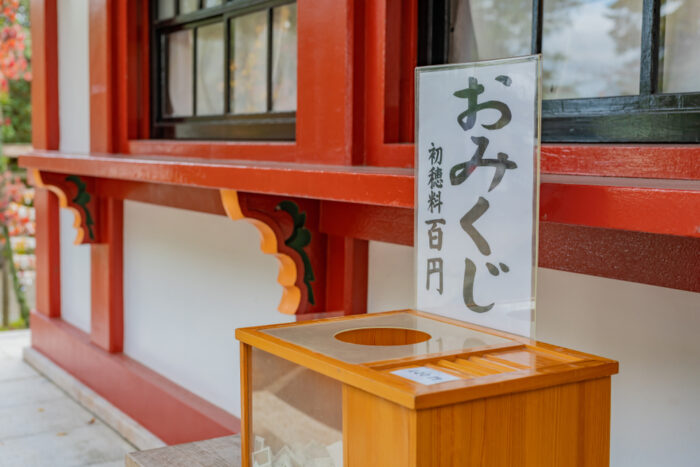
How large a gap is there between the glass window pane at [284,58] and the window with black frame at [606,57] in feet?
2.77

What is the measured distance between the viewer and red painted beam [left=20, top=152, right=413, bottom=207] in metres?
A: 1.80

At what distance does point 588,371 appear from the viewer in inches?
50.0

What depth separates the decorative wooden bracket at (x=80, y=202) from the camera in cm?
414

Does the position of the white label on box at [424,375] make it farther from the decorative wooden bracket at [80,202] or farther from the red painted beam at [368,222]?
the decorative wooden bracket at [80,202]

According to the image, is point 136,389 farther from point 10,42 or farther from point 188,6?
point 10,42

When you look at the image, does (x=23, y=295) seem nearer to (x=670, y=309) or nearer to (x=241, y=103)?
(x=241, y=103)

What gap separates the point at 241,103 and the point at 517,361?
222 centimetres

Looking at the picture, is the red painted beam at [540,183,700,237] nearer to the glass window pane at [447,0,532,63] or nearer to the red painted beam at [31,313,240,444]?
the glass window pane at [447,0,532,63]

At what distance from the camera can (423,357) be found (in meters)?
1.33

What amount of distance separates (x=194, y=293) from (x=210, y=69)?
3.10ft

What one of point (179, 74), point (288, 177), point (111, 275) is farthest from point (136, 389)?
point (288, 177)

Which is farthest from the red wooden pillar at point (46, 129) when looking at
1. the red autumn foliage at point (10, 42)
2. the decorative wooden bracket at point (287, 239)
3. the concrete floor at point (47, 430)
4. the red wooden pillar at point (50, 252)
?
the red autumn foliage at point (10, 42)

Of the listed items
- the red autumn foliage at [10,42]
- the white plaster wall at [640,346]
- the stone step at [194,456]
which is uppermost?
the red autumn foliage at [10,42]

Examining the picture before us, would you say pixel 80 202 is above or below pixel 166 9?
below
